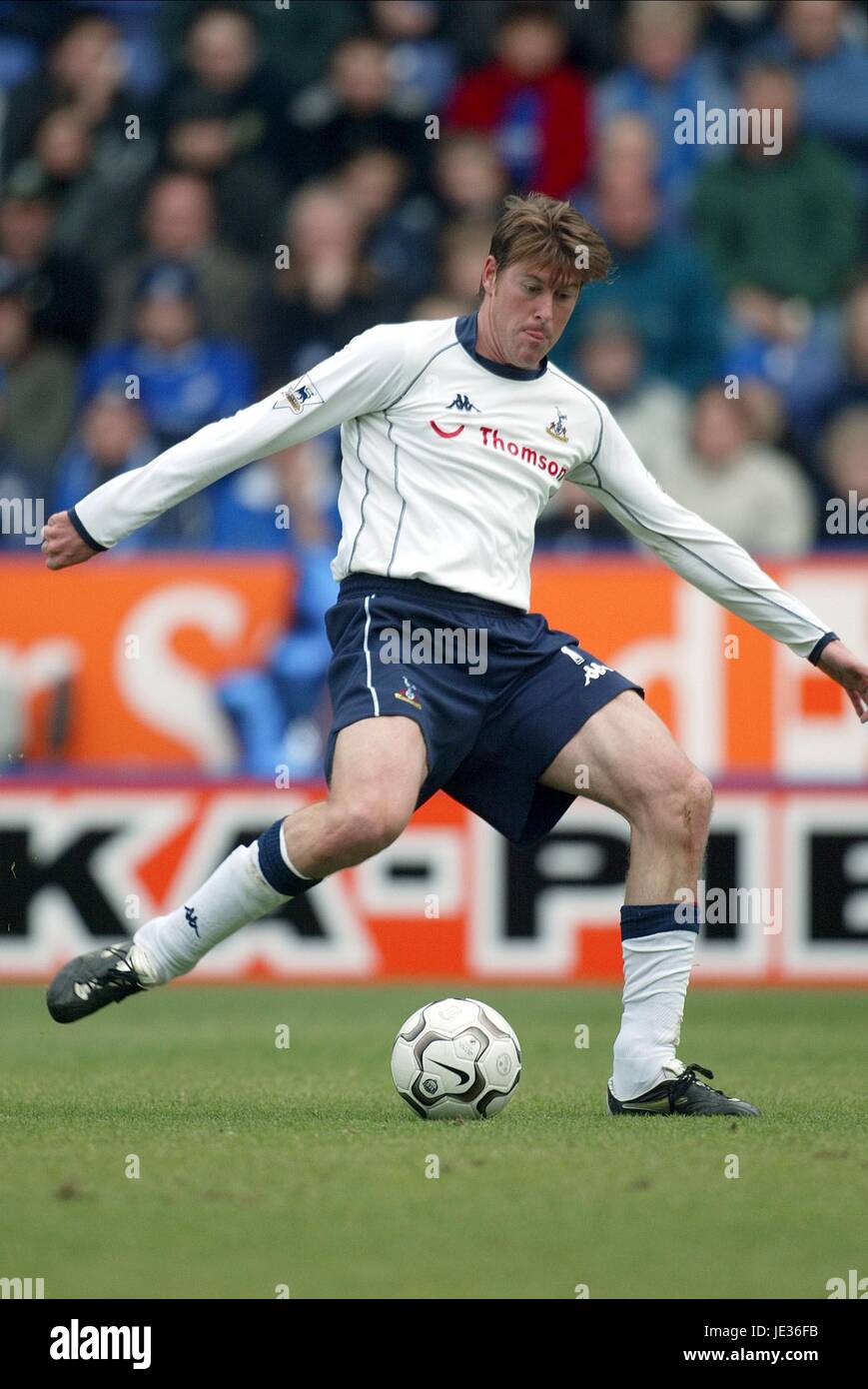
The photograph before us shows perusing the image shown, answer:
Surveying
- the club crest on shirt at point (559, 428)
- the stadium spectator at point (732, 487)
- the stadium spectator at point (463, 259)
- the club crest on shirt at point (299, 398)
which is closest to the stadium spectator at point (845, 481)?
the stadium spectator at point (732, 487)

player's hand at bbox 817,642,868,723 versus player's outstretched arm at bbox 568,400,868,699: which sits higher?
player's outstretched arm at bbox 568,400,868,699

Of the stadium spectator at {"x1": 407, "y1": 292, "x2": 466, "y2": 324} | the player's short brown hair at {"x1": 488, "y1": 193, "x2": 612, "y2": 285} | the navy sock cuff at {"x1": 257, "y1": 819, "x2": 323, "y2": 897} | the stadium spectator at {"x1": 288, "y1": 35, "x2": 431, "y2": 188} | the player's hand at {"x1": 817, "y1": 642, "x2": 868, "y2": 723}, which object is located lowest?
the navy sock cuff at {"x1": 257, "y1": 819, "x2": 323, "y2": 897}

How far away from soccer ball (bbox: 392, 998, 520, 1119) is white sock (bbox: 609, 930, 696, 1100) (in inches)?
10.9

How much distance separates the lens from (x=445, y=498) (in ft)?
17.4

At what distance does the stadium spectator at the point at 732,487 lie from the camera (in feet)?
34.6

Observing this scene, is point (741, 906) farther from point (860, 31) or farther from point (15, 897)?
point (860, 31)

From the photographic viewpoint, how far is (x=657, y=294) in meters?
11.3

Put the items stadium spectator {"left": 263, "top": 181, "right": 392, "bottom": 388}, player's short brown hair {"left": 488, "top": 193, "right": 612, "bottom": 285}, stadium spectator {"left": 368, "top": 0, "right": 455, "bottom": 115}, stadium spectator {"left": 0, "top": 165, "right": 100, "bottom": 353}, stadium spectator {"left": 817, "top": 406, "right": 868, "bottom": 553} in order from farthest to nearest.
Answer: stadium spectator {"left": 368, "top": 0, "right": 455, "bottom": 115}
stadium spectator {"left": 0, "top": 165, "right": 100, "bottom": 353}
stadium spectator {"left": 263, "top": 181, "right": 392, "bottom": 388}
stadium spectator {"left": 817, "top": 406, "right": 868, "bottom": 553}
player's short brown hair {"left": 488, "top": 193, "right": 612, "bottom": 285}

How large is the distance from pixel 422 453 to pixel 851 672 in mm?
1237

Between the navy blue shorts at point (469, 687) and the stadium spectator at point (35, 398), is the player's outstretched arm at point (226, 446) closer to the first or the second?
the navy blue shorts at point (469, 687)

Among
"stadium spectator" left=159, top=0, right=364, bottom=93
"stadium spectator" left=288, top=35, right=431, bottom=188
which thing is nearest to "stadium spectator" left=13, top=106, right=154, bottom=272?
"stadium spectator" left=159, top=0, right=364, bottom=93

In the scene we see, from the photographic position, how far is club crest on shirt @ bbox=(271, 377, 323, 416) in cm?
521

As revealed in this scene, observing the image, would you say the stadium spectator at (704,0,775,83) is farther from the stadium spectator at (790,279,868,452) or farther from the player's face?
the player's face

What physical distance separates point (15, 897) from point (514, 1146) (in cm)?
457
